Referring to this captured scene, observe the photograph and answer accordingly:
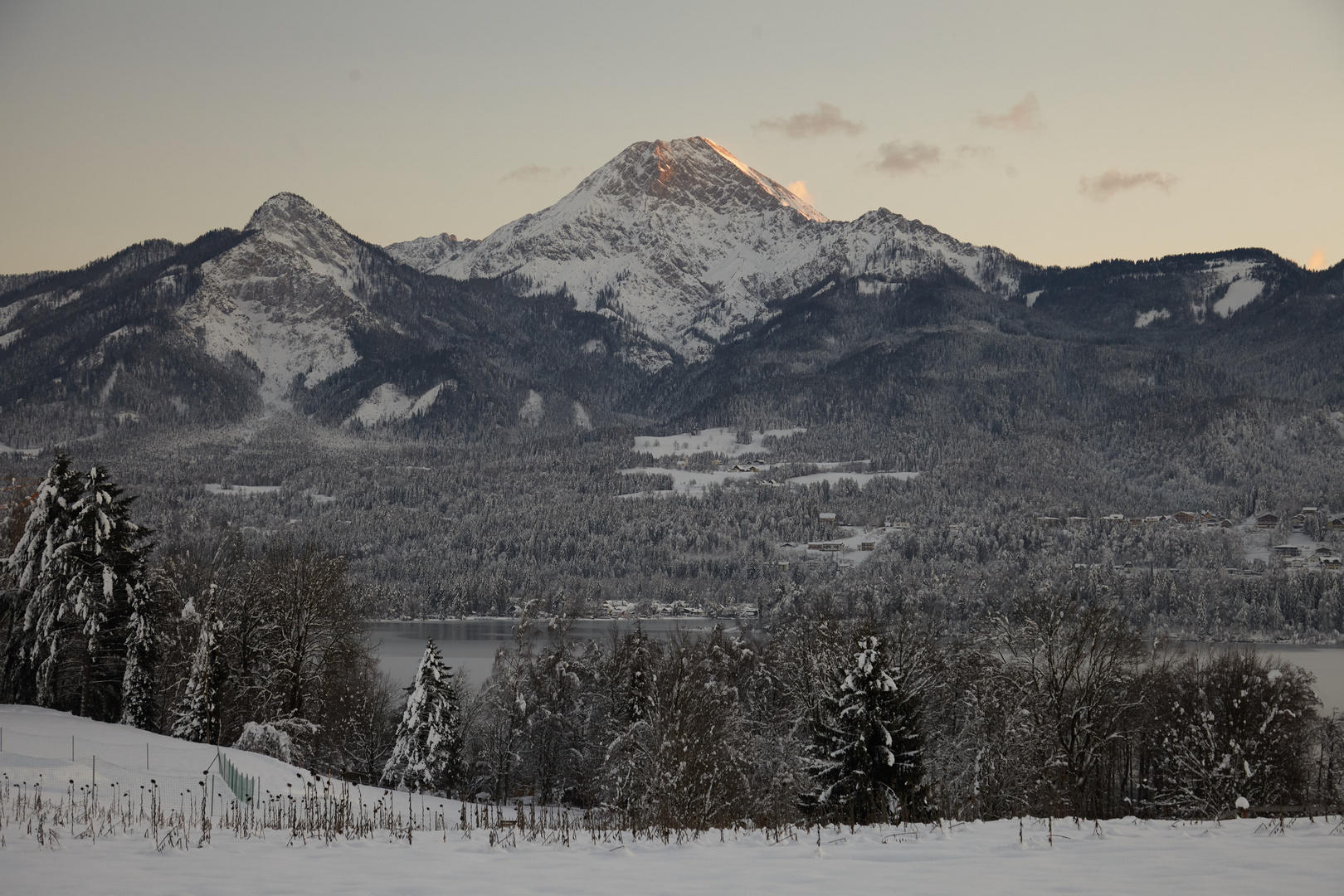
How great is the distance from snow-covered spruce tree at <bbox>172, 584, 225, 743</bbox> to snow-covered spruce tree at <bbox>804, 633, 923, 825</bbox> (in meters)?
20.9

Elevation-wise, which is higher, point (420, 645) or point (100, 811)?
point (100, 811)

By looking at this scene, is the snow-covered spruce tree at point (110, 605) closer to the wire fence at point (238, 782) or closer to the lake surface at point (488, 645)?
the wire fence at point (238, 782)

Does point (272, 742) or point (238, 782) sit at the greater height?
point (238, 782)

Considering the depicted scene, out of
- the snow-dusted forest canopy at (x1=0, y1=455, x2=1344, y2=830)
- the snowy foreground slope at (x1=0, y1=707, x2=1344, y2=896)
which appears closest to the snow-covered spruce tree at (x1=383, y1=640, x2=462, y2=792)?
the snow-dusted forest canopy at (x1=0, y1=455, x2=1344, y2=830)

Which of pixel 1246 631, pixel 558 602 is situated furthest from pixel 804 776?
pixel 558 602

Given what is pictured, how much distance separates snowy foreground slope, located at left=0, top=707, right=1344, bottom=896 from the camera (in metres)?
10.7

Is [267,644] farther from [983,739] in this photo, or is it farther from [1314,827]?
[1314,827]

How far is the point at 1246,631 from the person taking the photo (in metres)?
133

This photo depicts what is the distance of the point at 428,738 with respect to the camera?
132ft

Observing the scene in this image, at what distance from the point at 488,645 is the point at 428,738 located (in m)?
86.9

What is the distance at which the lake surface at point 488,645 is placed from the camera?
83062 millimetres

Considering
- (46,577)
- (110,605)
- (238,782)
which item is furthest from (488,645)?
(238,782)

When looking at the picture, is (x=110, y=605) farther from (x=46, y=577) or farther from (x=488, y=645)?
(x=488, y=645)

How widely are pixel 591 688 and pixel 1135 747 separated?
26581 millimetres
